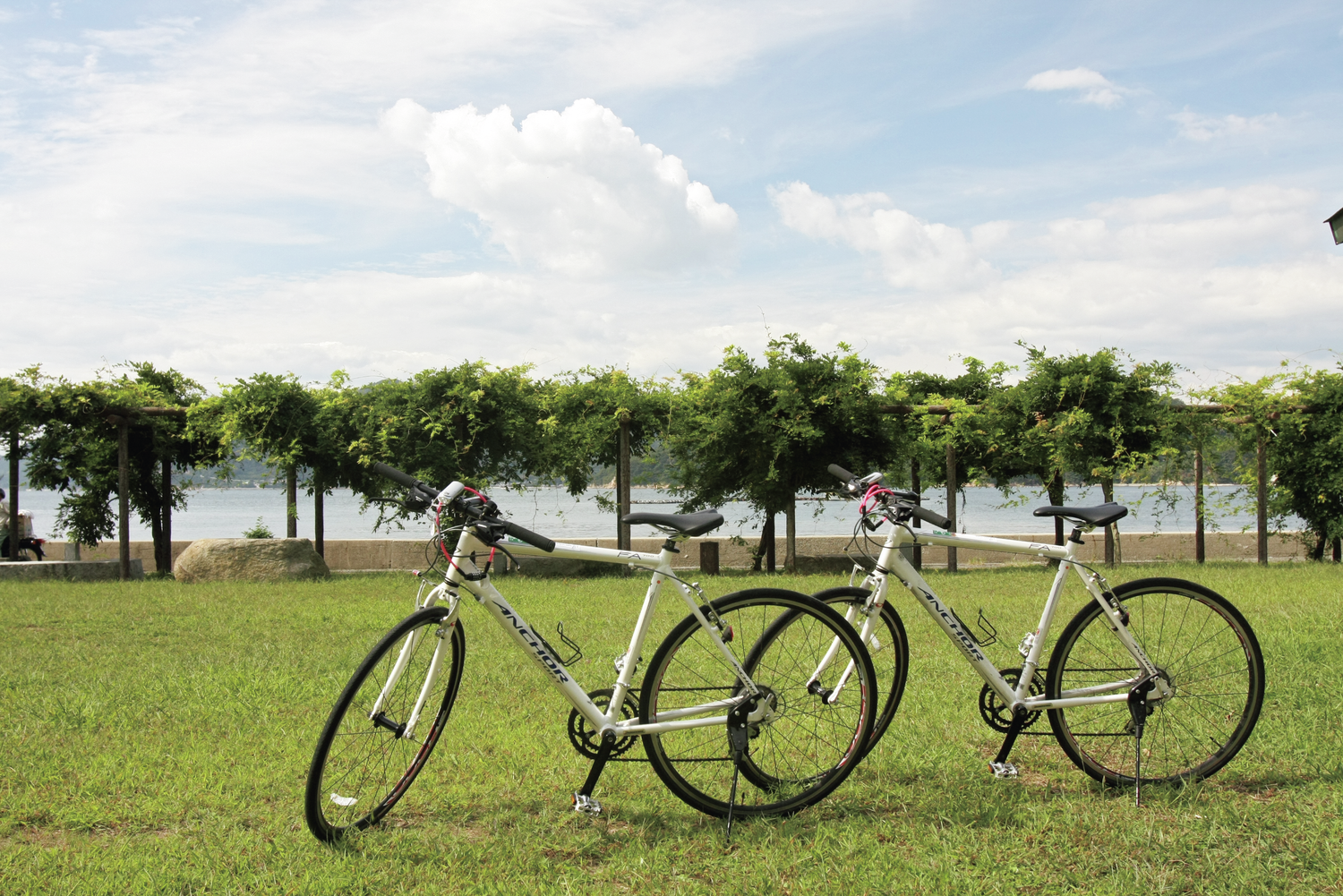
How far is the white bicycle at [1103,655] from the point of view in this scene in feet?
11.6

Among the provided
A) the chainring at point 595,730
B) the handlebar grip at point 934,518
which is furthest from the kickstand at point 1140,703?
the chainring at point 595,730

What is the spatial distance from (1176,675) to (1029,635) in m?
0.77

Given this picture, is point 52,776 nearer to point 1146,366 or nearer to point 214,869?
point 214,869

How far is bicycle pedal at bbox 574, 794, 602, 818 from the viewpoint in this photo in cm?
335

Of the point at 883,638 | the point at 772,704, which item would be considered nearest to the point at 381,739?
the point at 772,704

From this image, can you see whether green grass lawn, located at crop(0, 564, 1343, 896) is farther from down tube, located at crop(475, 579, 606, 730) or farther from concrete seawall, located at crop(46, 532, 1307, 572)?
concrete seawall, located at crop(46, 532, 1307, 572)

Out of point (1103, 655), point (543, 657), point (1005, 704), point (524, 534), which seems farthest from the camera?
point (1103, 655)

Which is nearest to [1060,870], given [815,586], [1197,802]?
[1197,802]

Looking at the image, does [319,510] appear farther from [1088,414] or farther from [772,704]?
[772,704]

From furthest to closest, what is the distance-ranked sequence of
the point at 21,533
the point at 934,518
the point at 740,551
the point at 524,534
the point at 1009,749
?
1. the point at 740,551
2. the point at 21,533
3. the point at 1009,749
4. the point at 934,518
5. the point at 524,534

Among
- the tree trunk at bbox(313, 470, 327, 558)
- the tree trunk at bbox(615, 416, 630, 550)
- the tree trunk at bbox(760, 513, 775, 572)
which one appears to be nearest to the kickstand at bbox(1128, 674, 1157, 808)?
the tree trunk at bbox(615, 416, 630, 550)

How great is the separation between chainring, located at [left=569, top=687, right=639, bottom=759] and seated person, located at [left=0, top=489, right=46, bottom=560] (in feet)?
45.1

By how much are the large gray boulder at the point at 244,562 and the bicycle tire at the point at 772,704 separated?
9.18m

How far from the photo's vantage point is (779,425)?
1141 centimetres
